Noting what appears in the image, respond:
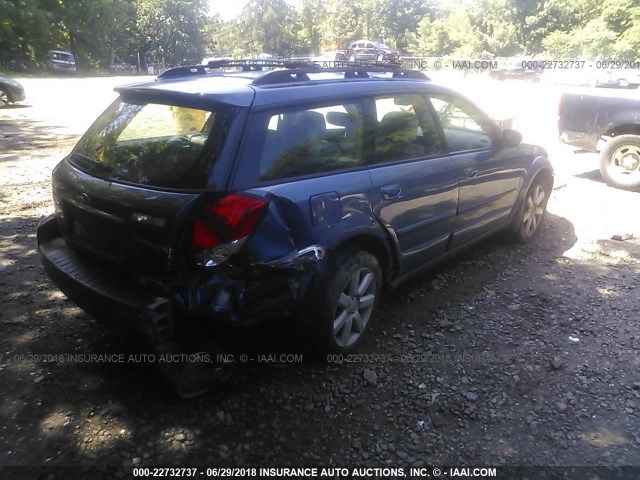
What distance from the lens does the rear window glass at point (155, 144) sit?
2.61 metres

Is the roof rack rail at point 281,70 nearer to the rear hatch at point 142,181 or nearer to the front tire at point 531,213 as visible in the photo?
the rear hatch at point 142,181

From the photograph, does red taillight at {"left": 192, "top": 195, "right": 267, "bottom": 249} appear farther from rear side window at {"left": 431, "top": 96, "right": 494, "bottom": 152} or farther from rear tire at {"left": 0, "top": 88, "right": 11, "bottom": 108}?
Answer: rear tire at {"left": 0, "top": 88, "right": 11, "bottom": 108}

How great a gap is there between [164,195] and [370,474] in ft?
5.52

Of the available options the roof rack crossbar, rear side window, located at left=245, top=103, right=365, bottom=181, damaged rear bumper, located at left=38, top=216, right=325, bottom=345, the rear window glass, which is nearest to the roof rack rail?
the roof rack crossbar

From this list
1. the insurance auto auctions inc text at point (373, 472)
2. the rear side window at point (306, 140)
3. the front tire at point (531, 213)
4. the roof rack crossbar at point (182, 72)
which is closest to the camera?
the insurance auto auctions inc text at point (373, 472)

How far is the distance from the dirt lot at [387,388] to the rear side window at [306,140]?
35.1 inches

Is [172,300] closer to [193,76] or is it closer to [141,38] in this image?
[193,76]

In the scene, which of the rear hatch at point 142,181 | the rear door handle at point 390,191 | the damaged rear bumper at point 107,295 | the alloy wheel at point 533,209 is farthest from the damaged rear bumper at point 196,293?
the alloy wheel at point 533,209

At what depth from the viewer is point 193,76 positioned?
11.4 feet

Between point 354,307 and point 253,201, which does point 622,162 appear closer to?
point 354,307

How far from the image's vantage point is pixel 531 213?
519 centimetres

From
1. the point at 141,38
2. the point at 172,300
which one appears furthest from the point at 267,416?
the point at 141,38

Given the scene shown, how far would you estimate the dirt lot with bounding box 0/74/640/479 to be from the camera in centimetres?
252

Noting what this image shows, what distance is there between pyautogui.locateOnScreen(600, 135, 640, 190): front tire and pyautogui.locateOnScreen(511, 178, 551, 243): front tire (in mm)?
2597
